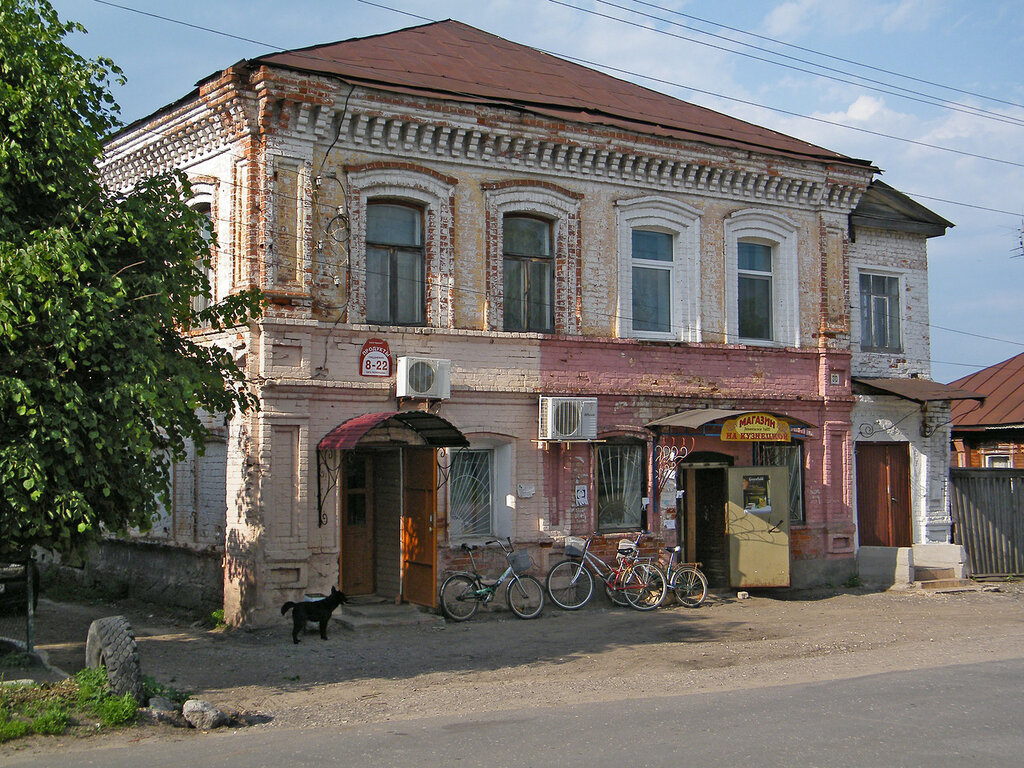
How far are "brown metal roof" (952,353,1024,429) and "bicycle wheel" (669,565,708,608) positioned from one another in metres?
10.8

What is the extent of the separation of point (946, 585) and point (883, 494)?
1.85 meters

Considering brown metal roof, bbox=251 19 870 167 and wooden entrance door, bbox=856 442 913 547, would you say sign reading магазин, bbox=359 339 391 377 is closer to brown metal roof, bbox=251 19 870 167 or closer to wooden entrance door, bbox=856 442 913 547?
brown metal roof, bbox=251 19 870 167

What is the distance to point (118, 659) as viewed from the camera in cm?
849

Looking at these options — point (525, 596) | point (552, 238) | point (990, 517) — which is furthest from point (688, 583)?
point (990, 517)

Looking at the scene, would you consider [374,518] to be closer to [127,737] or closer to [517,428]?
[517,428]

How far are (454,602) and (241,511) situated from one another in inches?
120

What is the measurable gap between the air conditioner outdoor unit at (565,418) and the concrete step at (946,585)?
681cm

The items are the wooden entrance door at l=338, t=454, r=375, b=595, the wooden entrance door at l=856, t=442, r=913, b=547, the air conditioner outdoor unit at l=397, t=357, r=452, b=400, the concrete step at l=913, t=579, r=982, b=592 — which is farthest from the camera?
the wooden entrance door at l=856, t=442, r=913, b=547

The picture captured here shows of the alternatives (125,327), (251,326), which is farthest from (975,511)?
(125,327)

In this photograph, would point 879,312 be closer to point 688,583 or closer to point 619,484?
point 619,484

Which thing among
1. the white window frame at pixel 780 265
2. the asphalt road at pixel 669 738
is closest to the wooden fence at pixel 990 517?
the white window frame at pixel 780 265

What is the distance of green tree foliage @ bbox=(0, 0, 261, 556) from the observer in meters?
8.77

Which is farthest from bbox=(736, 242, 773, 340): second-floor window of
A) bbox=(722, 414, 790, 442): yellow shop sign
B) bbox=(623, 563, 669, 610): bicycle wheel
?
bbox=(623, 563, 669, 610): bicycle wheel

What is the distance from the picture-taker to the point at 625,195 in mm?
15992
